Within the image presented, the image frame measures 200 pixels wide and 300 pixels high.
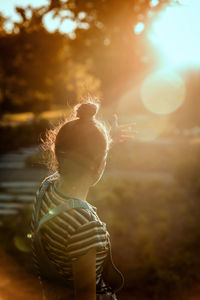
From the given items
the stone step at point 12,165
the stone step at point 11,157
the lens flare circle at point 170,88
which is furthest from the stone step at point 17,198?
the lens flare circle at point 170,88

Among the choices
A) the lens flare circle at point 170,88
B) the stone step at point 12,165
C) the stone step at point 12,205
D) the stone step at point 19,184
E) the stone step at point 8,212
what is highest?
the lens flare circle at point 170,88

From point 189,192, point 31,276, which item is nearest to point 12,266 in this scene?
point 31,276

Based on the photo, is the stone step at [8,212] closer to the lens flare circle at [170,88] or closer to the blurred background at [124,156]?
the blurred background at [124,156]

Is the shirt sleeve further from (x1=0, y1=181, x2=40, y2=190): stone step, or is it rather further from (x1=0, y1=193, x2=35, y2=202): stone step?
(x1=0, y1=181, x2=40, y2=190): stone step

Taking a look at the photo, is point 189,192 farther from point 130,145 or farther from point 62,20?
point 62,20

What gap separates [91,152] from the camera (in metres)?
1.44

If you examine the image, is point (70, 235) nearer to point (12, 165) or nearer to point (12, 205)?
point (12, 205)

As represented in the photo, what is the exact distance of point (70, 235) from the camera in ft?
4.33

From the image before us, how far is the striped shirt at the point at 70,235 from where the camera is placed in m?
1.30

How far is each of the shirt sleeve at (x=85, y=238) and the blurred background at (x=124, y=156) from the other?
0.82 meters

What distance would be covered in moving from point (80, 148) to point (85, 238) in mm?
394

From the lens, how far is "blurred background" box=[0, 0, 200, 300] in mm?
5863

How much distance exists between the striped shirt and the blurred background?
2.53 ft

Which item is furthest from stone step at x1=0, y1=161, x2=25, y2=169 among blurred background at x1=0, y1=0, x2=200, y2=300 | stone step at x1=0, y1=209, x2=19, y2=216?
stone step at x1=0, y1=209, x2=19, y2=216
